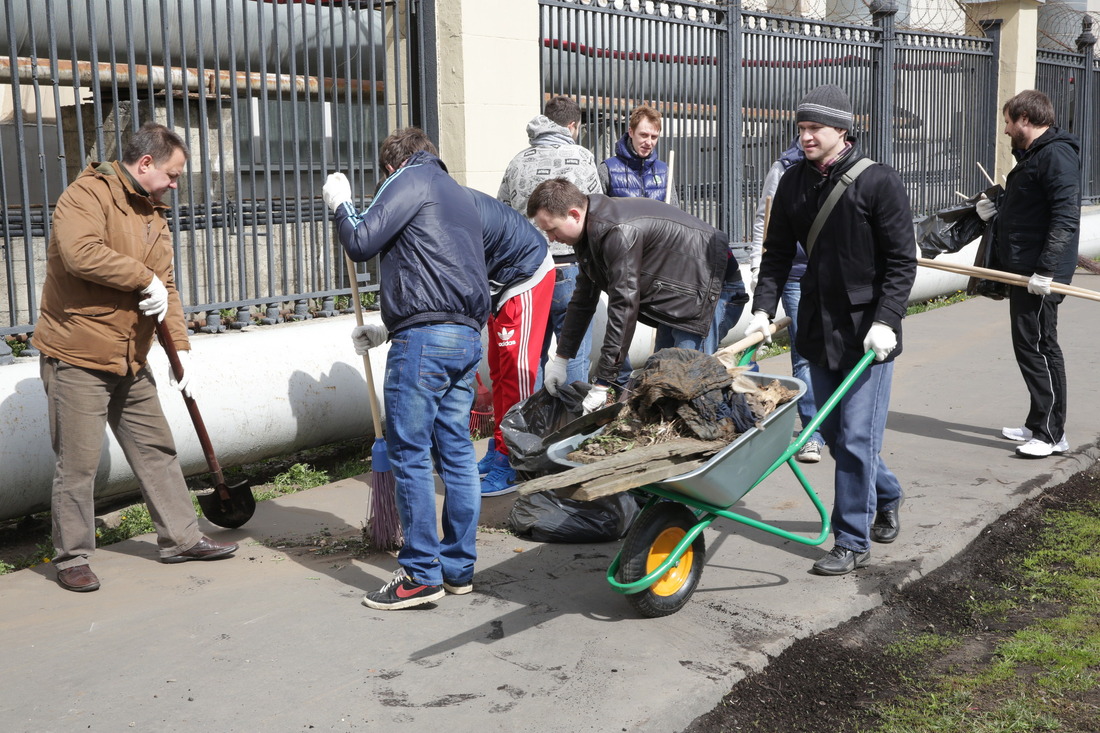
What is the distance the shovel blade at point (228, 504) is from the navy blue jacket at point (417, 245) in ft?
4.67

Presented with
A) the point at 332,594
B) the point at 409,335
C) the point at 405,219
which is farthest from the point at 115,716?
the point at 405,219

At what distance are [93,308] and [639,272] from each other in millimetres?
2261

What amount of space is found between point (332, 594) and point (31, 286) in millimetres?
2326

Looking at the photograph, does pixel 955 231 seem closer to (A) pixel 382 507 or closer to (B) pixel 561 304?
(B) pixel 561 304

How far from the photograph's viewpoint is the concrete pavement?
128 inches

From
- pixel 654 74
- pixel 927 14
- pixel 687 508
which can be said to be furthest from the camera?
pixel 927 14

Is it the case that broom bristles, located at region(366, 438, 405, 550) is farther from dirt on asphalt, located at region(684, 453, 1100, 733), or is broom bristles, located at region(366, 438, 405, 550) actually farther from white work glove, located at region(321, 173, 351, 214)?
dirt on asphalt, located at region(684, 453, 1100, 733)

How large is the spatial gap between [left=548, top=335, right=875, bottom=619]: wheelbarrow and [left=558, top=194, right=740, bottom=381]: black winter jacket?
86cm

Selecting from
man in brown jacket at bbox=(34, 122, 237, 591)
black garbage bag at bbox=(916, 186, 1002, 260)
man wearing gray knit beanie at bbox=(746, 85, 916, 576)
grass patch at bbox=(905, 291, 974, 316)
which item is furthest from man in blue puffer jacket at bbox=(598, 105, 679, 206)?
grass patch at bbox=(905, 291, 974, 316)

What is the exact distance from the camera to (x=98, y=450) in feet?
14.3

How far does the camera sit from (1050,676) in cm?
357

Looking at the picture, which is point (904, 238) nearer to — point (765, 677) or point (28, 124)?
point (765, 677)

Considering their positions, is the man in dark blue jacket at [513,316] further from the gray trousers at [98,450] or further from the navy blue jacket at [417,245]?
the gray trousers at [98,450]

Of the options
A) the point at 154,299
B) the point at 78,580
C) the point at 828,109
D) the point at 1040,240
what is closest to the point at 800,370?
the point at 1040,240
